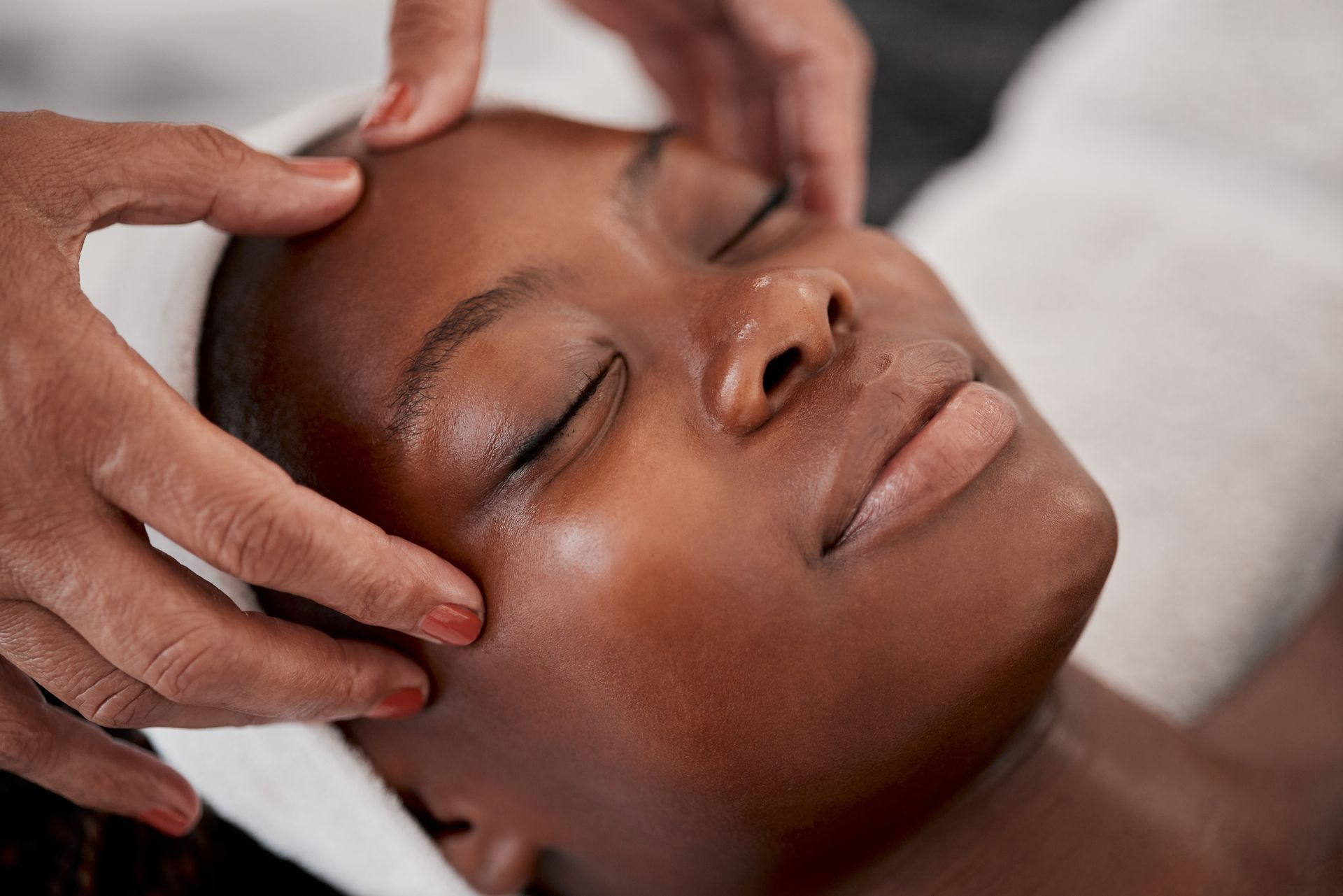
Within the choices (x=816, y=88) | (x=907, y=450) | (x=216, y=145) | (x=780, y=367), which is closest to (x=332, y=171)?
(x=216, y=145)

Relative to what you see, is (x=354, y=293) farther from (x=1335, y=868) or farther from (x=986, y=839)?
(x=1335, y=868)

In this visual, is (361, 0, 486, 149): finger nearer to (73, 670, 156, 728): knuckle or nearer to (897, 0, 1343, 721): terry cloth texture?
(73, 670, 156, 728): knuckle

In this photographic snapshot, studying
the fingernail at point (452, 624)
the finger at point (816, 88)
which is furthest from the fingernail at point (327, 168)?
the finger at point (816, 88)

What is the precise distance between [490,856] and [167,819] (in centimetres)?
27

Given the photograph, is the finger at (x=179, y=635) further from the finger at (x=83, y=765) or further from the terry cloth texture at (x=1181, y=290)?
the terry cloth texture at (x=1181, y=290)

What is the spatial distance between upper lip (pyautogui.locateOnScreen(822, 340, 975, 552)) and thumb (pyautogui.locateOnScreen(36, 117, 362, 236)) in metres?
0.47

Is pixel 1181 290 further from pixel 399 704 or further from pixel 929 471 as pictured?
pixel 399 704

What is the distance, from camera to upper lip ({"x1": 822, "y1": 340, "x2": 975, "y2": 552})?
811 millimetres

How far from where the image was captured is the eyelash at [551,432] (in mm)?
822

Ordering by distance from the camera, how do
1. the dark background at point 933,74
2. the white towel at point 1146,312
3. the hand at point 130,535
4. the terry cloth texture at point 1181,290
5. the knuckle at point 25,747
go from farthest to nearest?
the dark background at point 933,74 → the terry cloth texture at point 1181,290 → the white towel at point 1146,312 → the knuckle at point 25,747 → the hand at point 130,535

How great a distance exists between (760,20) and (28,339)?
3.53ft

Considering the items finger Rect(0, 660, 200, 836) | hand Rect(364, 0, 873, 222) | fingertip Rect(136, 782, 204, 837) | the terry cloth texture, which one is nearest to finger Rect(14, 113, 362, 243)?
finger Rect(0, 660, 200, 836)

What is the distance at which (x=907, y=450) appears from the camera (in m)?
0.83

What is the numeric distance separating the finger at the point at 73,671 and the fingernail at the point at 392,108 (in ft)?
1.63
